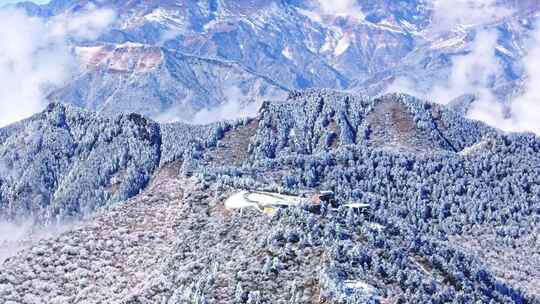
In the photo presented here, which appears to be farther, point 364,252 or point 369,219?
point 369,219

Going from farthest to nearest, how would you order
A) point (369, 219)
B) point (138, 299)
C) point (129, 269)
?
1. point (369, 219)
2. point (129, 269)
3. point (138, 299)

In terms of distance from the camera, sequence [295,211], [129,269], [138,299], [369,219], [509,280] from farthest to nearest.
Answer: [509,280] < [369,219] < [129,269] < [295,211] < [138,299]

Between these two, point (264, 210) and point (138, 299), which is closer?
point (138, 299)

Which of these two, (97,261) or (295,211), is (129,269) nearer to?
(97,261)

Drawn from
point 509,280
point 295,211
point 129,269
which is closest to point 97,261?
point 129,269

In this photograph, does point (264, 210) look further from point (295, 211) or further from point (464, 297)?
point (464, 297)

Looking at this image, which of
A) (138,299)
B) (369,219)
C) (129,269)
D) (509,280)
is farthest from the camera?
(509,280)

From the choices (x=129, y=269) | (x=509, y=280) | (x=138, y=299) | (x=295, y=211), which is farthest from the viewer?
(x=509, y=280)

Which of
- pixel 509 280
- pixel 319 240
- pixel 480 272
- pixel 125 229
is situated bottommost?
pixel 509 280

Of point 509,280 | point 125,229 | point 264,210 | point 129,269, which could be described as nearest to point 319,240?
point 264,210

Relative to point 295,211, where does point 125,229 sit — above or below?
below
